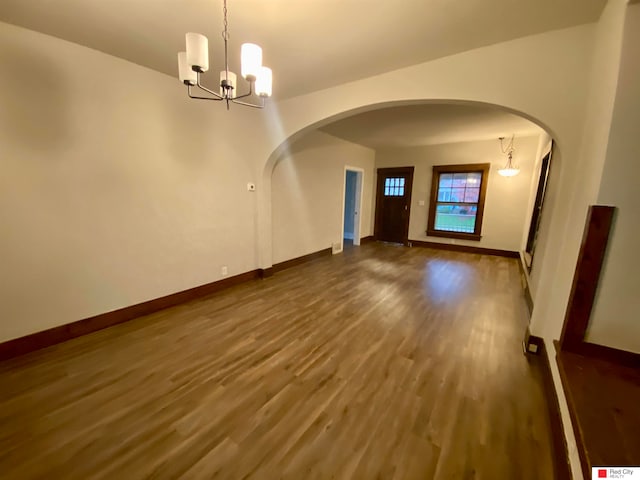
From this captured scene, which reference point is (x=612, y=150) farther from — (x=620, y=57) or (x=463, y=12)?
(x=463, y=12)

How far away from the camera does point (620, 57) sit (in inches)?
53.6

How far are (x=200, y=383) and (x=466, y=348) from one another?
2305mm

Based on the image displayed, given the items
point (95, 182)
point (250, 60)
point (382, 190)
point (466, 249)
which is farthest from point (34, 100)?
point (466, 249)

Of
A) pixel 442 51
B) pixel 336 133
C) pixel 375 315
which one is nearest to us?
pixel 442 51

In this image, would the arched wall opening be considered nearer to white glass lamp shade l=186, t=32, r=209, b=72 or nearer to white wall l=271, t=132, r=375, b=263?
white wall l=271, t=132, r=375, b=263

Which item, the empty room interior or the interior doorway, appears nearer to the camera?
the empty room interior

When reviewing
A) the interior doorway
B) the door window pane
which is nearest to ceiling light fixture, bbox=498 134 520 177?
the door window pane

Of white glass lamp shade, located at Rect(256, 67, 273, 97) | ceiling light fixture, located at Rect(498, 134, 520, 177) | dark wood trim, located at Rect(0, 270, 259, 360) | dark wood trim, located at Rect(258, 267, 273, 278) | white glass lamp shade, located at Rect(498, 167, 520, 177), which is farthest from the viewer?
ceiling light fixture, located at Rect(498, 134, 520, 177)

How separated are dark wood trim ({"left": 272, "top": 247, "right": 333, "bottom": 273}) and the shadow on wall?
121 inches

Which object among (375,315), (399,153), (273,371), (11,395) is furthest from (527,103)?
(399,153)

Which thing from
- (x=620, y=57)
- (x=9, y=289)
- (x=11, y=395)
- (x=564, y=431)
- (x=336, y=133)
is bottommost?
(x=11, y=395)

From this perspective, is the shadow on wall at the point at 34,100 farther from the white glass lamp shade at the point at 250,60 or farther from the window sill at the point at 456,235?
the window sill at the point at 456,235

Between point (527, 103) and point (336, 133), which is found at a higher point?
point (336, 133)

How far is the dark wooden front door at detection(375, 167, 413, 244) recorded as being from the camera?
6.89m
